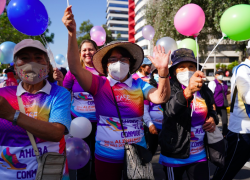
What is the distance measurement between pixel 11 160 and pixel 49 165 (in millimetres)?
335

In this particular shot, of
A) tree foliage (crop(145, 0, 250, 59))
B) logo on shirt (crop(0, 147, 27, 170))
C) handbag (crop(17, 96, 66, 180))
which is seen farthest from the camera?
tree foliage (crop(145, 0, 250, 59))

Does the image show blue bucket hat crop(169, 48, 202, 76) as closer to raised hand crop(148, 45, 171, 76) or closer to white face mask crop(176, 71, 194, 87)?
white face mask crop(176, 71, 194, 87)

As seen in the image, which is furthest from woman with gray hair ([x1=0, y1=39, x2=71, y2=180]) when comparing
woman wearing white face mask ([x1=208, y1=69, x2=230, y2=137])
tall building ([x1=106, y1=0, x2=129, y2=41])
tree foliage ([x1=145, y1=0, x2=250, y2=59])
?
tall building ([x1=106, y1=0, x2=129, y2=41])

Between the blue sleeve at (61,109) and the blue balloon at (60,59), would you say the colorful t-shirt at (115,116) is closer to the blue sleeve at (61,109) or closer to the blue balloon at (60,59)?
the blue sleeve at (61,109)

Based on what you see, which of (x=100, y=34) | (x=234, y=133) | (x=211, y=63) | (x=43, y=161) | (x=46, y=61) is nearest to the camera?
(x=43, y=161)

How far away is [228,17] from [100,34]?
10.9ft

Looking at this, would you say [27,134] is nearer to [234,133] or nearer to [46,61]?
[46,61]

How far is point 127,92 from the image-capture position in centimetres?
231

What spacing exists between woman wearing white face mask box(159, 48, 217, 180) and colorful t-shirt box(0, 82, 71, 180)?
3.89 ft

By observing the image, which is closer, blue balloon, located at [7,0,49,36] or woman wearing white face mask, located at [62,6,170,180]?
woman wearing white face mask, located at [62,6,170,180]

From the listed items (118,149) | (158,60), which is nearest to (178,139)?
(118,149)

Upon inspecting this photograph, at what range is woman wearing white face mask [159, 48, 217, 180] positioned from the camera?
238 cm

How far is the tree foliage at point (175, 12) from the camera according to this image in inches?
394

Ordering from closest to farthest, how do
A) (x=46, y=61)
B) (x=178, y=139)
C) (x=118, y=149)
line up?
(x=46, y=61), (x=118, y=149), (x=178, y=139)
